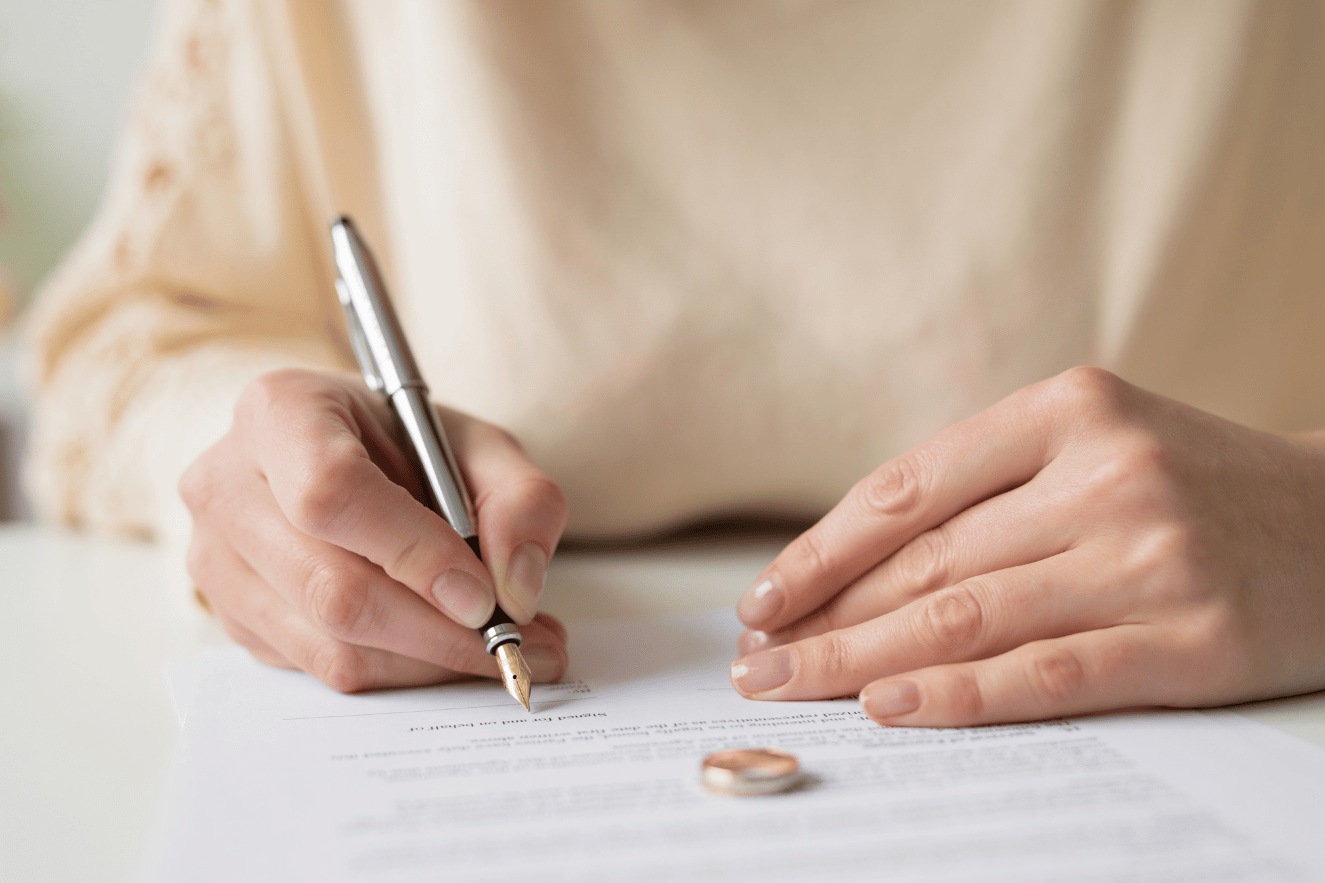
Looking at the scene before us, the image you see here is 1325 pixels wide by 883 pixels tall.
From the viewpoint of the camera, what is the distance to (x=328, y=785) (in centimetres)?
38

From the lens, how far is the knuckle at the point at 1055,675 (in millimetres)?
431

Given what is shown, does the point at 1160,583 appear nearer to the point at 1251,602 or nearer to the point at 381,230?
the point at 1251,602

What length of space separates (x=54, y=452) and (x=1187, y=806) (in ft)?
3.25

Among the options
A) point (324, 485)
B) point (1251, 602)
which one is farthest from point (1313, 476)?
point (324, 485)

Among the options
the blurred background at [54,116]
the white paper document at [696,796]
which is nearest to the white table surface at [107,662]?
the white paper document at [696,796]

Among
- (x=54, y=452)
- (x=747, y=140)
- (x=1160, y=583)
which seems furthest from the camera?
(x=54, y=452)

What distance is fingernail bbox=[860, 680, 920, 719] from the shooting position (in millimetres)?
428

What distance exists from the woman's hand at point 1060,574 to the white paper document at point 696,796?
0.02 meters

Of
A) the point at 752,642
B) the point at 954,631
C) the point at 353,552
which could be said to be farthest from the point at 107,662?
the point at 954,631

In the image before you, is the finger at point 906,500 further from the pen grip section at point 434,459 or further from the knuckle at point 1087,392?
the pen grip section at point 434,459

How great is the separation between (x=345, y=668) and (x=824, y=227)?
497 millimetres

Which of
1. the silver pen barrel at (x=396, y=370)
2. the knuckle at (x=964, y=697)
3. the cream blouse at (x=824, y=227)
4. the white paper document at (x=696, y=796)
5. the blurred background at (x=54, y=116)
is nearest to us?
the white paper document at (x=696, y=796)

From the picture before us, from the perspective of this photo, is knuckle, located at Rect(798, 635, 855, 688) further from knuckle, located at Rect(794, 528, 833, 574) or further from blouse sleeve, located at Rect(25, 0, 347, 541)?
blouse sleeve, located at Rect(25, 0, 347, 541)

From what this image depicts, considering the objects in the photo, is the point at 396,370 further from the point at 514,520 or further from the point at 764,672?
the point at 764,672
